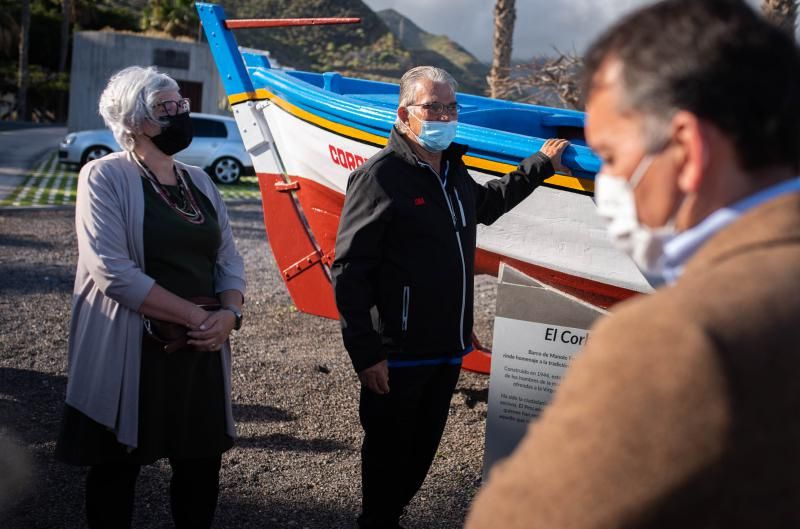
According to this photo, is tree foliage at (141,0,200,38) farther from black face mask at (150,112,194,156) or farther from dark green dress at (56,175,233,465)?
dark green dress at (56,175,233,465)

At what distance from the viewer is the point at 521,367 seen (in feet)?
13.0

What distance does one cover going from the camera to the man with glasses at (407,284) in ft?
10.5

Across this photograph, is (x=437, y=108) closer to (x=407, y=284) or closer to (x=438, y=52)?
(x=407, y=284)

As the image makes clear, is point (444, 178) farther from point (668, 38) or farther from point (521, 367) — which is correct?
point (668, 38)

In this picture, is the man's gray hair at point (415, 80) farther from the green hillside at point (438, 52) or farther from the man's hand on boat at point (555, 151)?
the green hillside at point (438, 52)

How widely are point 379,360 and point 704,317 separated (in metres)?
2.29

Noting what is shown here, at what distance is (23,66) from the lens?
39.7 meters

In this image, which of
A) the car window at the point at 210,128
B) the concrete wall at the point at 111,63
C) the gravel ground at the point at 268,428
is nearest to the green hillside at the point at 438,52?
the concrete wall at the point at 111,63

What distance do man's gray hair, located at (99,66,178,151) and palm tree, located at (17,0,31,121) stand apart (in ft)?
133

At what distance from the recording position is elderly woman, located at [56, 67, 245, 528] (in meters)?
2.92

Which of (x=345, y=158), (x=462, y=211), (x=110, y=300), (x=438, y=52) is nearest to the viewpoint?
(x=110, y=300)

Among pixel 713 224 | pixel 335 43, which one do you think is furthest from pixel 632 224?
pixel 335 43

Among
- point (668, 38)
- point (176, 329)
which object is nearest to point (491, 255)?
point (176, 329)

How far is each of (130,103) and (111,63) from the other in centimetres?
2761
